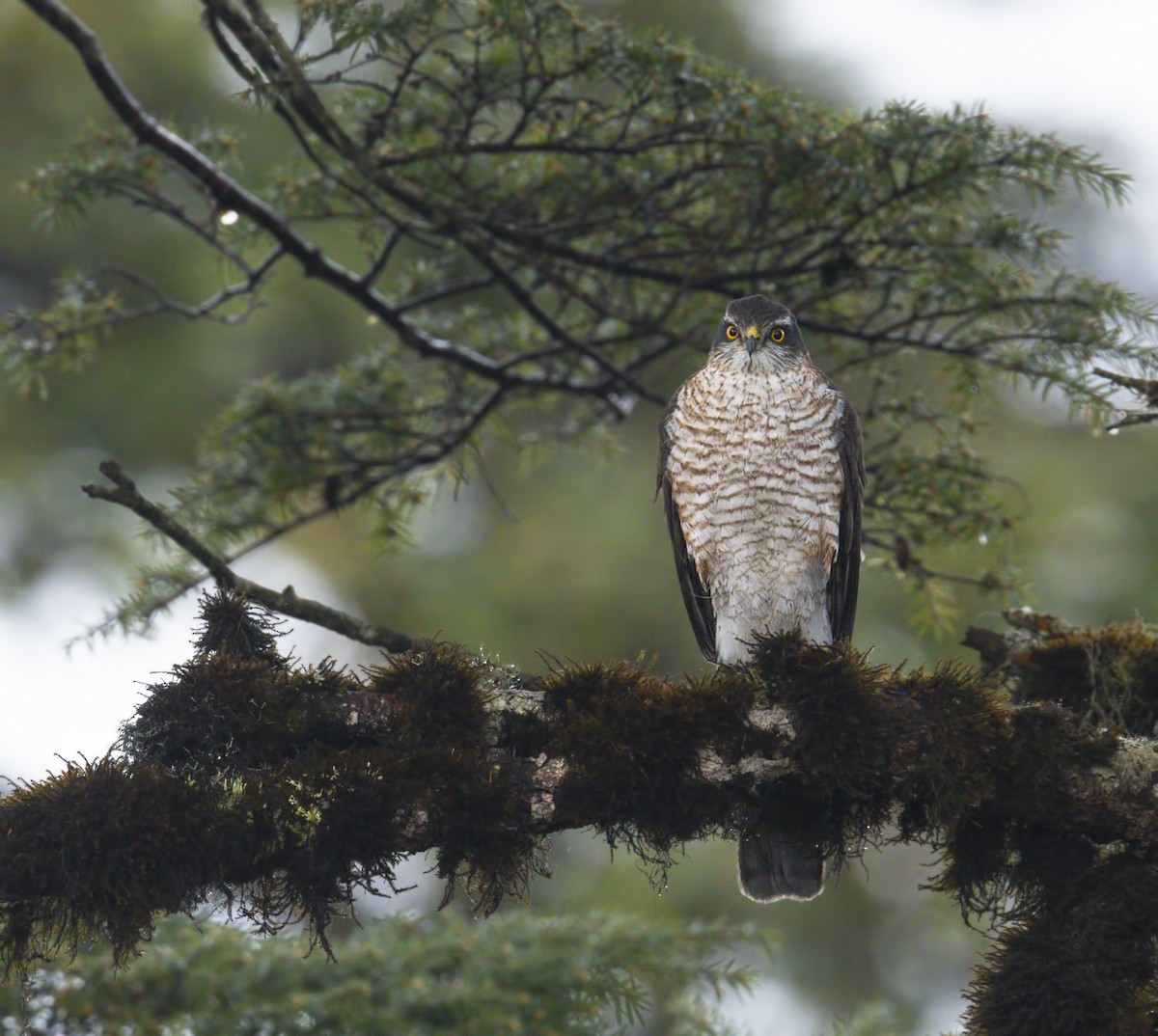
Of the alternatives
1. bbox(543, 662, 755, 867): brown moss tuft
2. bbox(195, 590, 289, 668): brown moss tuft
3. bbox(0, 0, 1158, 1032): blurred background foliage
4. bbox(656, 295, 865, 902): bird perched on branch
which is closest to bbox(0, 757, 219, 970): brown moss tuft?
bbox(195, 590, 289, 668): brown moss tuft

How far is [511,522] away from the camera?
8.98m

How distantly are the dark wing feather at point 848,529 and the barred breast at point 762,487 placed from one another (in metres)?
0.04

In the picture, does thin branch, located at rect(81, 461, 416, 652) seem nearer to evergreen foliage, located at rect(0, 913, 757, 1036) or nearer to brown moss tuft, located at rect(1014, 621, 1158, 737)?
evergreen foliage, located at rect(0, 913, 757, 1036)

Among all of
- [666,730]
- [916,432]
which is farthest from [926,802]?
[916,432]

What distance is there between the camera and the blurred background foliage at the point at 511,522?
346 inches

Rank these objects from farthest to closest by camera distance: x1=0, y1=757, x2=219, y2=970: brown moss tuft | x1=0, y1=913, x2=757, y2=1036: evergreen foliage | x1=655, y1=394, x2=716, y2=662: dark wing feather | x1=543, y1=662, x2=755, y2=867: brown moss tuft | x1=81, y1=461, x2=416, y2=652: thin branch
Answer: x1=655, y1=394, x2=716, y2=662: dark wing feather
x1=81, y1=461, x2=416, y2=652: thin branch
x1=0, y1=913, x2=757, y2=1036: evergreen foliage
x1=543, y1=662, x2=755, y2=867: brown moss tuft
x1=0, y1=757, x2=219, y2=970: brown moss tuft

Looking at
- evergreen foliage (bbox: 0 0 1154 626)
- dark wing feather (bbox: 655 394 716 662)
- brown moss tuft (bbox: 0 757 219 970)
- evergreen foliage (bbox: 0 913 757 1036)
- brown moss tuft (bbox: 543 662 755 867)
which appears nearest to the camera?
brown moss tuft (bbox: 0 757 219 970)

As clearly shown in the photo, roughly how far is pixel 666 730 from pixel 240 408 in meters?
2.51

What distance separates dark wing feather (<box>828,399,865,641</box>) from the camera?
4.41 m

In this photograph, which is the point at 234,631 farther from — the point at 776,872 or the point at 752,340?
the point at 752,340

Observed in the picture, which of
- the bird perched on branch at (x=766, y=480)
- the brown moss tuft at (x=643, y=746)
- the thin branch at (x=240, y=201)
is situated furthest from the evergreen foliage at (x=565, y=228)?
the brown moss tuft at (x=643, y=746)

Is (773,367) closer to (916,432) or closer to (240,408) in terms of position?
(240,408)

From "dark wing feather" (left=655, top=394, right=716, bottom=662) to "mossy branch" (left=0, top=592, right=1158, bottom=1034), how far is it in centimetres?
144

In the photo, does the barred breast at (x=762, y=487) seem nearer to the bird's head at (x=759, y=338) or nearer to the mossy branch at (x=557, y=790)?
the bird's head at (x=759, y=338)
